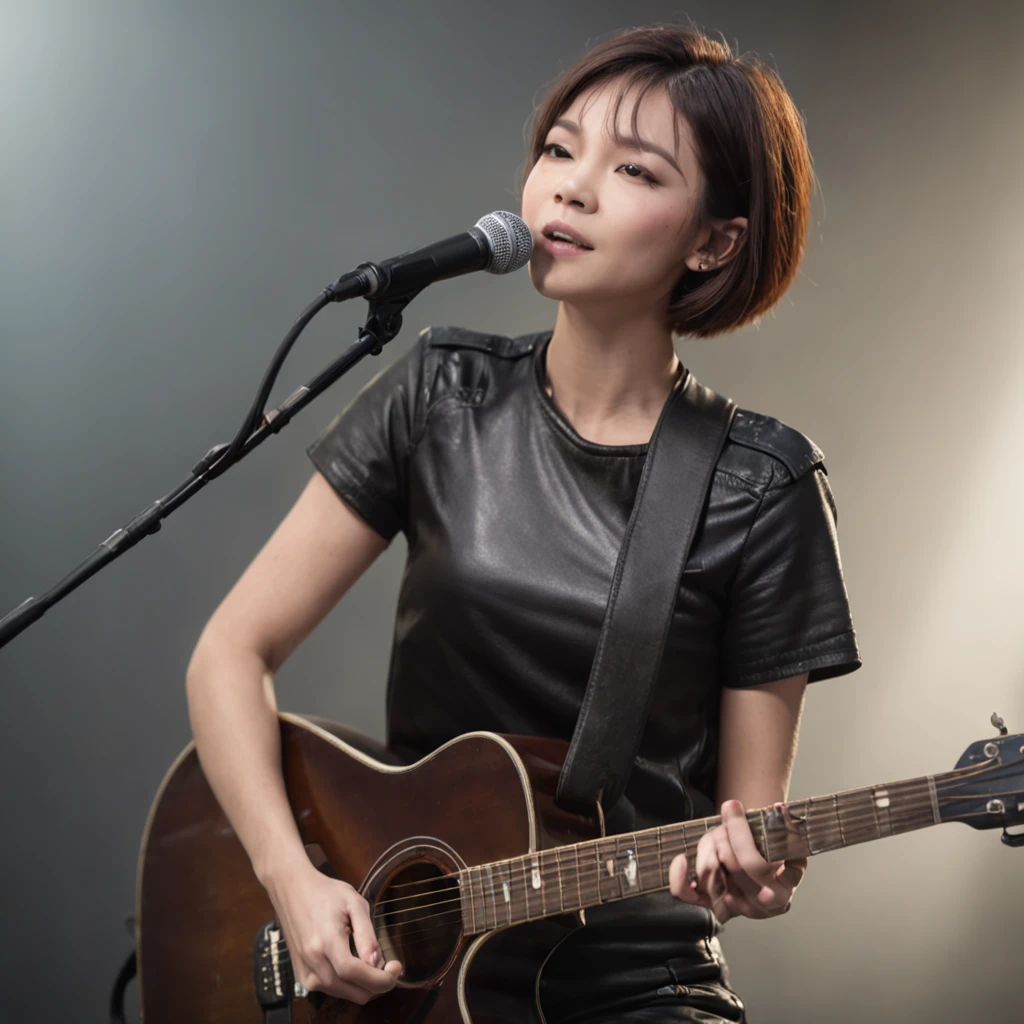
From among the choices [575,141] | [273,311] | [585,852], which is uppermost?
[273,311]

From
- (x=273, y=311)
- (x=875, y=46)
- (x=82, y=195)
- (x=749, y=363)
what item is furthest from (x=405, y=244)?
(x=875, y=46)

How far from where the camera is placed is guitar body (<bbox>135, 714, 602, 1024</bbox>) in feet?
4.39

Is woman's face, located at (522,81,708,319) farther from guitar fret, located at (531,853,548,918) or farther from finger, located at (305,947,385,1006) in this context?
finger, located at (305,947,385,1006)

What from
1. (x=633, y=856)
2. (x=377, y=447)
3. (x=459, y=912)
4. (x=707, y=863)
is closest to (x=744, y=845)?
(x=707, y=863)

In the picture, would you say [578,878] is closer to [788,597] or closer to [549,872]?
[549,872]

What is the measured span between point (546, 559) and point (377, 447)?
0.32 m

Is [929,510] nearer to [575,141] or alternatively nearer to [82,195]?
[575,141]

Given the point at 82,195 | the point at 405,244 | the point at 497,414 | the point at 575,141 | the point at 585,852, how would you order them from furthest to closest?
the point at 405,244 < the point at 82,195 < the point at 497,414 < the point at 575,141 < the point at 585,852

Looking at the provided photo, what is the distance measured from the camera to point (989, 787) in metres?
1.09

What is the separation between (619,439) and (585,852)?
583mm

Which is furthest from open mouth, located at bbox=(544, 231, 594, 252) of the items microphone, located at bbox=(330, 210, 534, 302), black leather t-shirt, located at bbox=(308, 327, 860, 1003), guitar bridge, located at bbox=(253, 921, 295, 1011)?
Answer: guitar bridge, located at bbox=(253, 921, 295, 1011)

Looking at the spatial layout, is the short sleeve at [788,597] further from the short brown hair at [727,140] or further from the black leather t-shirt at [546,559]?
the short brown hair at [727,140]

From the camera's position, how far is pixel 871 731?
8.69 ft

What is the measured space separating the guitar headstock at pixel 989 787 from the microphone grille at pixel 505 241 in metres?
0.72
